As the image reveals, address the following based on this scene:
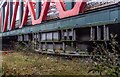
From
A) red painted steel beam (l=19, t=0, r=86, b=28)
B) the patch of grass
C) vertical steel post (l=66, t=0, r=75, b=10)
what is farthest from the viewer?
vertical steel post (l=66, t=0, r=75, b=10)

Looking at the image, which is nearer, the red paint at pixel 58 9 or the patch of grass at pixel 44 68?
the patch of grass at pixel 44 68

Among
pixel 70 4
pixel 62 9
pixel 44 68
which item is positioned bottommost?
pixel 44 68

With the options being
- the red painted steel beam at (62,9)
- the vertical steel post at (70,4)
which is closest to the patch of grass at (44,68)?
the red painted steel beam at (62,9)

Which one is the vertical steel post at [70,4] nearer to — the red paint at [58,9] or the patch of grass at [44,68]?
the red paint at [58,9]

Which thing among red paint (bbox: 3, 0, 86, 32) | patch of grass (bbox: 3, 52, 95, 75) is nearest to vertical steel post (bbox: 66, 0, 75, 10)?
red paint (bbox: 3, 0, 86, 32)

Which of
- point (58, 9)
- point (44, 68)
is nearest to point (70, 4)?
point (58, 9)

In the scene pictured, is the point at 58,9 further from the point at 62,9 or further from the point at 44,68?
the point at 44,68

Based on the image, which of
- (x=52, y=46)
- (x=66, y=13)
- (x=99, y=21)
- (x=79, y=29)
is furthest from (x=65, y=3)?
(x=99, y=21)

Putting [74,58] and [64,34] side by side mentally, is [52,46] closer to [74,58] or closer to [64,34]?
[64,34]

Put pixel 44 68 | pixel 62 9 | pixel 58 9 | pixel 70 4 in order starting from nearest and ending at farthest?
pixel 44 68, pixel 70 4, pixel 62 9, pixel 58 9

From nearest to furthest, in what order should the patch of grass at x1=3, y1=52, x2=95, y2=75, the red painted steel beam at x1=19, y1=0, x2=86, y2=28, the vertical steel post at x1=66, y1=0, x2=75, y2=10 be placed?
the patch of grass at x1=3, y1=52, x2=95, y2=75 < the red painted steel beam at x1=19, y1=0, x2=86, y2=28 < the vertical steel post at x1=66, y1=0, x2=75, y2=10

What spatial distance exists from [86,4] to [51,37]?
2647 mm

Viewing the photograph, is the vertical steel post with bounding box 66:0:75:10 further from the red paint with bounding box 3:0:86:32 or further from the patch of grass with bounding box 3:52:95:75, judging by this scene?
the patch of grass with bounding box 3:52:95:75

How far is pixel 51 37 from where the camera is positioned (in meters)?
13.9
